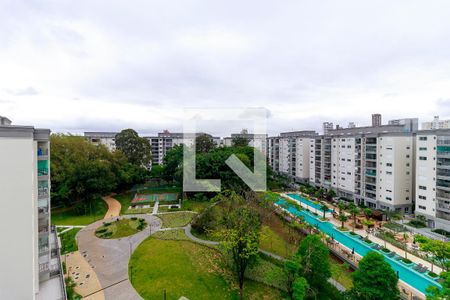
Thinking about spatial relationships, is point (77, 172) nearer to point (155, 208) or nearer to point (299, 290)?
point (155, 208)

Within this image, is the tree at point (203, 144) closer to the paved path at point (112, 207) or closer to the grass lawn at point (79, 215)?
the paved path at point (112, 207)

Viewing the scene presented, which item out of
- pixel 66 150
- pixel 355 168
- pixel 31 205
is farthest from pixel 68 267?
pixel 355 168

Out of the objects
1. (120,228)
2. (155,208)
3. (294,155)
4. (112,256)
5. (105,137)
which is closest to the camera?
(112,256)

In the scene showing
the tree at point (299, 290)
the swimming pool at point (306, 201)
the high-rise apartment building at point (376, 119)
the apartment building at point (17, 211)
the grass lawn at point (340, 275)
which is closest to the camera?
the apartment building at point (17, 211)

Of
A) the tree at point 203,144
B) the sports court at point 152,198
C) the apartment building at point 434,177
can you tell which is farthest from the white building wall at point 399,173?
the tree at point 203,144

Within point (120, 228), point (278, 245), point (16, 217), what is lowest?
point (278, 245)

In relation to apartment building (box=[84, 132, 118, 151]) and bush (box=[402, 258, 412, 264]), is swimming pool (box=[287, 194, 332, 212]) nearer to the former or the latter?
bush (box=[402, 258, 412, 264])

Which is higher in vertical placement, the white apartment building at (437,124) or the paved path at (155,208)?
the white apartment building at (437,124)

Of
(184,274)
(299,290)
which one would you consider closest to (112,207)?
(184,274)
